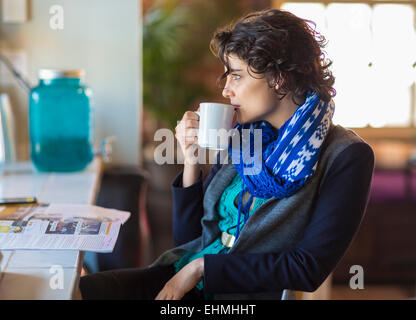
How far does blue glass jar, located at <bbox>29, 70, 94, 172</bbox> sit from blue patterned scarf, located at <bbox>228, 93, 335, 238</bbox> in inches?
37.2

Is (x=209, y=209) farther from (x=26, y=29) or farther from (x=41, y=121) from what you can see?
(x=26, y=29)

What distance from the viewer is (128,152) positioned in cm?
225

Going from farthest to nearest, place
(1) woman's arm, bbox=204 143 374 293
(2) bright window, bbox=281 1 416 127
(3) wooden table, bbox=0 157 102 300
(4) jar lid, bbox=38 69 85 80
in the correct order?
(2) bright window, bbox=281 1 416 127 → (4) jar lid, bbox=38 69 85 80 → (1) woman's arm, bbox=204 143 374 293 → (3) wooden table, bbox=0 157 102 300

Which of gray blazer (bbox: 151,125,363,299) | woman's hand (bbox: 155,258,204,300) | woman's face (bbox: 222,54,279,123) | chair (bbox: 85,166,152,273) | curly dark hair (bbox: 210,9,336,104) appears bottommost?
chair (bbox: 85,166,152,273)

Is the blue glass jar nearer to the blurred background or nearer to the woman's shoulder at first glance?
the blurred background

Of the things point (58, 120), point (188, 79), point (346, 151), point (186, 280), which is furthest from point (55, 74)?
point (188, 79)

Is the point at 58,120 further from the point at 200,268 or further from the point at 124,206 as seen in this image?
the point at 200,268

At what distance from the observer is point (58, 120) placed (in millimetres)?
1906

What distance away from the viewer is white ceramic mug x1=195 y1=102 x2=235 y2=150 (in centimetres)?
110

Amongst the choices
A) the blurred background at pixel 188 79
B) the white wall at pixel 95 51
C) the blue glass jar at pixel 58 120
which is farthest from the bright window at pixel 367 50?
the blue glass jar at pixel 58 120

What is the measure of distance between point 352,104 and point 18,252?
3053 mm

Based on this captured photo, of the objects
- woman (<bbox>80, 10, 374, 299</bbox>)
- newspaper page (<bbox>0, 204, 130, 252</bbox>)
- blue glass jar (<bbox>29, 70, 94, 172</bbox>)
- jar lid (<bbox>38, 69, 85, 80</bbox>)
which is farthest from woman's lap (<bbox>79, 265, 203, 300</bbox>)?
jar lid (<bbox>38, 69, 85, 80</bbox>)

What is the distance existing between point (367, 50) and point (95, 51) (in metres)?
2.24
